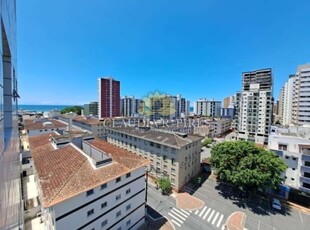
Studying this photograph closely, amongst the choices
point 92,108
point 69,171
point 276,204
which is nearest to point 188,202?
point 276,204

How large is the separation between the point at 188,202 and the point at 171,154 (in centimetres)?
756

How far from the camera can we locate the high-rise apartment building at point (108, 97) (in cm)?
9188

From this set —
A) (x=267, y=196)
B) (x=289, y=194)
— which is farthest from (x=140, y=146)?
(x=289, y=194)

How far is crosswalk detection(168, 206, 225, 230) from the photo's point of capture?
781 inches

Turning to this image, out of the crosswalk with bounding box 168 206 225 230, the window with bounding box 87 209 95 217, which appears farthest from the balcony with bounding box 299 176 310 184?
the window with bounding box 87 209 95 217

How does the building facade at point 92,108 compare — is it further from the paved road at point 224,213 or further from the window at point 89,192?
the window at point 89,192

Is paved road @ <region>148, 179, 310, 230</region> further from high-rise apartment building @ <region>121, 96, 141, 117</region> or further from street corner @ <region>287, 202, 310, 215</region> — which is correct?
high-rise apartment building @ <region>121, 96, 141, 117</region>

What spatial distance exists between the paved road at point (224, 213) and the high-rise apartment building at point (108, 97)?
75322 millimetres

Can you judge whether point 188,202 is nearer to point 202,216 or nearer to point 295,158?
point 202,216

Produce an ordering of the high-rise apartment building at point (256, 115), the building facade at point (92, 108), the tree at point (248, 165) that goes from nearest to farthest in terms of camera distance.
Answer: the tree at point (248, 165)
the high-rise apartment building at point (256, 115)
the building facade at point (92, 108)

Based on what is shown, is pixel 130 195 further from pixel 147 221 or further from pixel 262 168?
pixel 262 168

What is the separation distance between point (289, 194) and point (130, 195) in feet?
81.1

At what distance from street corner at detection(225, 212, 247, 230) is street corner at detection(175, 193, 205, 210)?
13.3 feet

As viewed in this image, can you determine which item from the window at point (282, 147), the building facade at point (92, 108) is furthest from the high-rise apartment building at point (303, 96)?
the building facade at point (92, 108)
